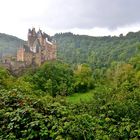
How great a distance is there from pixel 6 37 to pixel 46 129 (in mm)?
180161

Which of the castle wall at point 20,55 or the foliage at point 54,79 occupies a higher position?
the castle wall at point 20,55

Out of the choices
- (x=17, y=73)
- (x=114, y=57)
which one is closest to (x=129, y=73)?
(x=17, y=73)

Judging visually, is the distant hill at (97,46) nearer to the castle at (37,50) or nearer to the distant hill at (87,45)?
the distant hill at (87,45)

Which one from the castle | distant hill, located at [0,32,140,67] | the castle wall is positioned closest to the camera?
the castle wall

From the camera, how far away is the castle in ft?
290

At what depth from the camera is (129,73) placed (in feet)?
196

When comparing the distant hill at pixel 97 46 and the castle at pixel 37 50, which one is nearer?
the castle at pixel 37 50

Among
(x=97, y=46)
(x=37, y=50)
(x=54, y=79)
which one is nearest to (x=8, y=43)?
(x=97, y=46)

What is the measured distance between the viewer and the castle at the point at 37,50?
88.4 metres

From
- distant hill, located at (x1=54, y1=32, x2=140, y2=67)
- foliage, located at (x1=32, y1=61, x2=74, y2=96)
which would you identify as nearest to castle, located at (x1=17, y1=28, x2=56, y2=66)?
foliage, located at (x1=32, y1=61, x2=74, y2=96)

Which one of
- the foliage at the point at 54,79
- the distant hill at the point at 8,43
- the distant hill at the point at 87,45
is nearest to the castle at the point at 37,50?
the foliage at the point at 54,79

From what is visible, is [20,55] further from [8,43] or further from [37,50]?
[8,43]

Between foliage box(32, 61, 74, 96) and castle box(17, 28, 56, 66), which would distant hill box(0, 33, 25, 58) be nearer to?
castle box(17, 28, 56, 66)

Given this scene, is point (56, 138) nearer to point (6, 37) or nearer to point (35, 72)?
point (35, 72)
